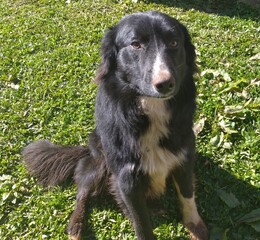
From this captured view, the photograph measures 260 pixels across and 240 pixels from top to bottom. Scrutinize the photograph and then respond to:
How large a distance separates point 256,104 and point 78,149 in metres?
1.96

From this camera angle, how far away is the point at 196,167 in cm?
356

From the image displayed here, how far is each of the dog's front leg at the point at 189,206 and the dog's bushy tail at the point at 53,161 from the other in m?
1.00

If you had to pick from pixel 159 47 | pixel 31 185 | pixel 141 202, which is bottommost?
pixel 31 185

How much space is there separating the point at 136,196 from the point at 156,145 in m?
0.43

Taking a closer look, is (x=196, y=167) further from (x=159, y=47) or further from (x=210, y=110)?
(x=159, y=47)

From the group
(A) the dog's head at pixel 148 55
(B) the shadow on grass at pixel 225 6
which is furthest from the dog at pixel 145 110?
(B) the shadow on grass at pixel 225 6

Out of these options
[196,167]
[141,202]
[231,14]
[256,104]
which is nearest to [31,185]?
[141,202]

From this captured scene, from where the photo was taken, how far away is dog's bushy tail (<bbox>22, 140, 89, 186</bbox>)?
3.51 m

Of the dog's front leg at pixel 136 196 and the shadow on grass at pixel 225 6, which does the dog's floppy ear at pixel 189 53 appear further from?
the shadow on grass at pixel 225 6

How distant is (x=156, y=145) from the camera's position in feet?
8.98

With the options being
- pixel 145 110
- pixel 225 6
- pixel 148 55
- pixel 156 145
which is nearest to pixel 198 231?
pixel 156 145

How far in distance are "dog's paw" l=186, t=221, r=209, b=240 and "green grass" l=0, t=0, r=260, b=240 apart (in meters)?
0.06

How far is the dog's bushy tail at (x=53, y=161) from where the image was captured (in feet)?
11.5

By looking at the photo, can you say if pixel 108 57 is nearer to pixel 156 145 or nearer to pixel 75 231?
pixel 156 145
